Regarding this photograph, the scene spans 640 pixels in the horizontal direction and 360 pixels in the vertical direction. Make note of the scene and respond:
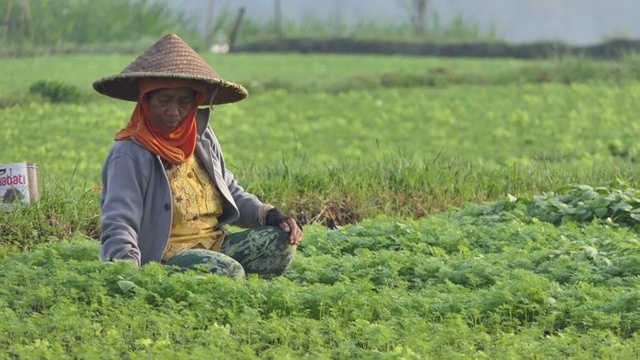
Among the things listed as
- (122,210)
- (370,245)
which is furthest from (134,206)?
(370,245)

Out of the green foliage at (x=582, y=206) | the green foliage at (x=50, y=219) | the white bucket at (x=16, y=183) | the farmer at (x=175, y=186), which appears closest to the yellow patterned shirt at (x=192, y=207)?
the farmer at (x=175, y=186)

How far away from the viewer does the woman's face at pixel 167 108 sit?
6.97 m

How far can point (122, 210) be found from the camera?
22.3 feet

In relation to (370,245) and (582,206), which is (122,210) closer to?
(370,245)

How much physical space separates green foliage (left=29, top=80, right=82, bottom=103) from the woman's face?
13.5 m

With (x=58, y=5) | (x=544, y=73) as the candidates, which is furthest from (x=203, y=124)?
(x=58, y=5)

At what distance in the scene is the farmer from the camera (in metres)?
6.89

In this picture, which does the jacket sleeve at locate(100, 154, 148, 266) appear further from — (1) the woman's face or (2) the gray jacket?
(1) the woman's face

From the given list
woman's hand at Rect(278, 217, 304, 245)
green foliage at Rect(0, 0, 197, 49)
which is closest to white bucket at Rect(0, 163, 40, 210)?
woman's hand at Rect(278, 217, 304, 245)

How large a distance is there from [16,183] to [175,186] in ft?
7.23

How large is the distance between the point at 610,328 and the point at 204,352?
184cm

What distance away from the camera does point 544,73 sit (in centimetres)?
2527

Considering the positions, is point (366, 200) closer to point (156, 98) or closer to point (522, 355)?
point (156, 98)

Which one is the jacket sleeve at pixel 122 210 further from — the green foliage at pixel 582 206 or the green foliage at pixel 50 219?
the green foliage at pixel 582 206
